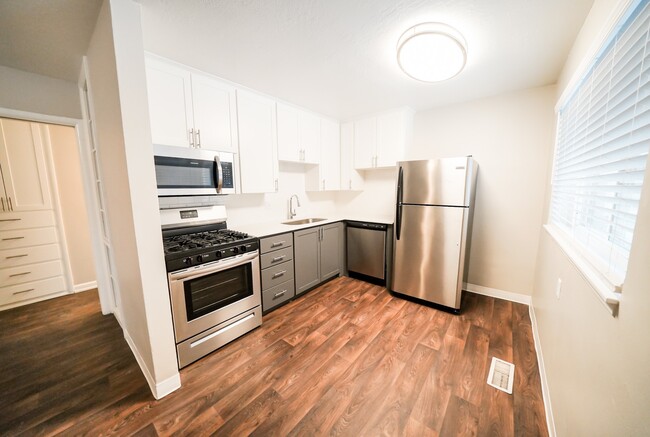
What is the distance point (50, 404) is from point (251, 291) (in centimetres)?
143

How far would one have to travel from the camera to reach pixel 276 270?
257 cm

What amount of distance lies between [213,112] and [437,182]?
7.92 feet

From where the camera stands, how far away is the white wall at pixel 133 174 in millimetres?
1331

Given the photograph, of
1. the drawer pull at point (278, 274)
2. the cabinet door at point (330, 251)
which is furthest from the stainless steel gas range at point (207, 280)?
the cabinet door at point (330, 251)

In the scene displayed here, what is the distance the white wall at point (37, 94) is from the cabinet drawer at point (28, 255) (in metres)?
1.85

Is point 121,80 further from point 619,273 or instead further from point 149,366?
point 619,273

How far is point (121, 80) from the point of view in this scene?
131 centimetres

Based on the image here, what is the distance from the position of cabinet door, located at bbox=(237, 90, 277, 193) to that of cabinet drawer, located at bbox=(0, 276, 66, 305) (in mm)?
2932

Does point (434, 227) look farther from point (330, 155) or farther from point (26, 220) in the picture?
point (26, 220)

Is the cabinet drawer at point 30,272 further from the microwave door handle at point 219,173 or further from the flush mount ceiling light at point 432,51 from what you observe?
the flush mount ceiling light at point 432,51

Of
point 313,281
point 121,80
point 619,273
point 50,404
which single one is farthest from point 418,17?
point 50,404

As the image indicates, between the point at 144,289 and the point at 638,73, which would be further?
the point at 144,289

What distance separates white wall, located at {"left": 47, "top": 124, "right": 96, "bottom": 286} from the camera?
3008 millimetres

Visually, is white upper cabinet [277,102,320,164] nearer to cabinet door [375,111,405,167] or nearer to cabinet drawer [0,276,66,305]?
cabinet door [375,111,405,167]
